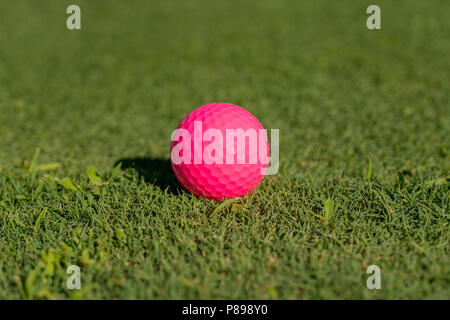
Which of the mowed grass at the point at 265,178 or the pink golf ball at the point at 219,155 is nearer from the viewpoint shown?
the mowed grass at the point at 265,178

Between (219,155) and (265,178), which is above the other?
(219,155)

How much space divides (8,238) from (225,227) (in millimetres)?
1216

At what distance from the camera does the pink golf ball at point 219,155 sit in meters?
2.45

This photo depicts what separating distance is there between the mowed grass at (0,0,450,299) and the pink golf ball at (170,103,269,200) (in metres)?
0.11

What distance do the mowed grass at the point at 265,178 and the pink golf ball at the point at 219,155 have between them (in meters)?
0.11

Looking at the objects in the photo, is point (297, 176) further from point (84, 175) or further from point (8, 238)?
point (8, 238)

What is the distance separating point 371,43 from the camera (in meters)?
6.51

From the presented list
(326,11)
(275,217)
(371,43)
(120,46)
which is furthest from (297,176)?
(326,11)

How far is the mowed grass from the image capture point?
6.49 feet

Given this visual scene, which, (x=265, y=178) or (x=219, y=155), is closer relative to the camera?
(x=219, y=155)

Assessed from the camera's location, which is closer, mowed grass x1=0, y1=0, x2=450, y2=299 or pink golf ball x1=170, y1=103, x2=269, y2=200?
mowed grass x1=0, y1=0, x2=450, y2=299

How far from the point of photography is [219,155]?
245 cm

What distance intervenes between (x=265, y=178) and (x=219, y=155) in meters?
0.55
